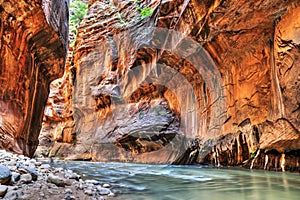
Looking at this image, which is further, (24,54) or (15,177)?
(24,54)

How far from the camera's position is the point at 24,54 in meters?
7.58

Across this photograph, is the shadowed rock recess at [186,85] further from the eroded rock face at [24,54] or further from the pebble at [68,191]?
the pebble at [68,191]

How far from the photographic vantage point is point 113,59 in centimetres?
1859

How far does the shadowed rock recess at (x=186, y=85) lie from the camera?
704 centimetres

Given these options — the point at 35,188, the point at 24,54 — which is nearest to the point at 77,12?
the point at 24,54

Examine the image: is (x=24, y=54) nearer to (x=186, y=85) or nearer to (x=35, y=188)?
(x=35, y=188)

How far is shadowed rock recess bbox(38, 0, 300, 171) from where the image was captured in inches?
277

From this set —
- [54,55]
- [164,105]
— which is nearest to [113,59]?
[164,105]

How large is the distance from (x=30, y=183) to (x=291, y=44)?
687 cm

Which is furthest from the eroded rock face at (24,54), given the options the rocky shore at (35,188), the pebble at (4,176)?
the pebble at (4,176)

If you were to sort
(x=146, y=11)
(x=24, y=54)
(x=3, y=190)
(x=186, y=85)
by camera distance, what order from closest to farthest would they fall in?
(x=3, y=190)
(x=24, y=54)
(x=186, y=85)
(x=146, y=11)

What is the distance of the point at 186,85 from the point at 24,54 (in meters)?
8.39

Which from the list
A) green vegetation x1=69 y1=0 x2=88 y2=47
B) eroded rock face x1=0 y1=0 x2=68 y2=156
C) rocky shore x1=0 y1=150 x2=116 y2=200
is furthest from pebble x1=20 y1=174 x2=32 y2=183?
green vegetation x1=69 y1=0 x2=88 y2=47

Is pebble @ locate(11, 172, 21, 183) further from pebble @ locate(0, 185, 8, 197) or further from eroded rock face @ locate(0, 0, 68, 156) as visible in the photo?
eroded rock face @ locate(0, 0, 68, 156)
